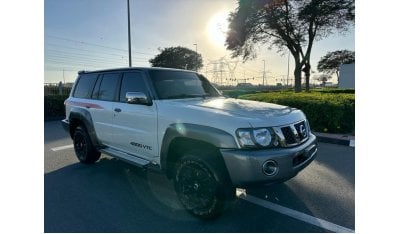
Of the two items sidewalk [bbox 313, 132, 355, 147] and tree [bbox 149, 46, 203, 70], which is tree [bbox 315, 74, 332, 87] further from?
sidewalk [bbox 313, 132, 355, 147]

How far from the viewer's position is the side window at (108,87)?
486cm

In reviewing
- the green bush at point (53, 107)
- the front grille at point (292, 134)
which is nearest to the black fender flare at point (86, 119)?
the front grille at point (292, 134)

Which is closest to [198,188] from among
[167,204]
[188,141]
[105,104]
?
A: [188,141]

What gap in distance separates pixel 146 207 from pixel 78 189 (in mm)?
1312

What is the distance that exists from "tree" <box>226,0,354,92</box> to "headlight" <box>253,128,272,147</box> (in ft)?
57.2

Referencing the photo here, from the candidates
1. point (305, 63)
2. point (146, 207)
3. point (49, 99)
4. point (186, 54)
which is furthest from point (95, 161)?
point (186, 54)

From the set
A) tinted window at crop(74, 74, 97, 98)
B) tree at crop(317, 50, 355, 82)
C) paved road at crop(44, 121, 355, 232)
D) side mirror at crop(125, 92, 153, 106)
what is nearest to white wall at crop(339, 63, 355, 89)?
tree at crop(317, 50, 355, 82)

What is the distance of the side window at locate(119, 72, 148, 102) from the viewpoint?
434 cm

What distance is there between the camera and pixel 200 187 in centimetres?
336

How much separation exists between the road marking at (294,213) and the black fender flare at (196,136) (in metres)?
1.18

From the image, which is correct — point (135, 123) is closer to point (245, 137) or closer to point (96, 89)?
point (96, 89)

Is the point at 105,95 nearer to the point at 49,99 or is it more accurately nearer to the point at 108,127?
the point at 108,127

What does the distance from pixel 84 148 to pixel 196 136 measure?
126 inches

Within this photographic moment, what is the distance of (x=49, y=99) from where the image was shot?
13.8m
